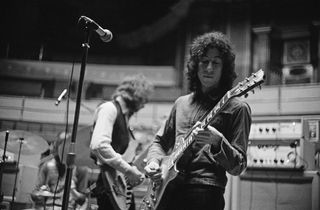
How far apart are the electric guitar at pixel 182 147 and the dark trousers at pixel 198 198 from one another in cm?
8

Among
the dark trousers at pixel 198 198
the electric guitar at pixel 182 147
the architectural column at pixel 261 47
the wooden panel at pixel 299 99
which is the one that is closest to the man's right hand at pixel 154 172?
the electric guitar at pixel 182 147

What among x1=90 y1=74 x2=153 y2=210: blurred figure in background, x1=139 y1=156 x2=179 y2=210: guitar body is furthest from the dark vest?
x1=139 y1=156 x2=179 y2=210: guitar body

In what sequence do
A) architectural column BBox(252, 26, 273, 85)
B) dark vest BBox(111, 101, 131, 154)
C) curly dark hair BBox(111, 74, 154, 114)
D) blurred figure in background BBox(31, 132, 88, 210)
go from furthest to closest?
architectural column BBox(252, 26, 273, 85) < blurred figure in background BBox(31, 132, 88, 210) < curly dark hair BBox(111, 74, 154, 114) < dark vest BBox(111, 101, 131, 154)

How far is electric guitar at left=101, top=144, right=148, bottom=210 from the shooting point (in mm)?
2592

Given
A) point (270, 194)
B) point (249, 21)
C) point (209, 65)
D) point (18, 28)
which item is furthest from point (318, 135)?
point (18, 28)

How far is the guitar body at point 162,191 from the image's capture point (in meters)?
1.87

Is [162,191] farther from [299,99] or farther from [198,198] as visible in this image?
[299,99]

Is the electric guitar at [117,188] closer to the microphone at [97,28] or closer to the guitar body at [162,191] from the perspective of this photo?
the guitar body at [162,191]

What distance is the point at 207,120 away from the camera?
1.82 metres

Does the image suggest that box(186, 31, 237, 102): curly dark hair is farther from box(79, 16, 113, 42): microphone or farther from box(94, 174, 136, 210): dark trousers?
box(94, 174, 136, 210): dark trousers

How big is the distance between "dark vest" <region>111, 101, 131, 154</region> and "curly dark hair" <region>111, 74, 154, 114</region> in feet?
0.36

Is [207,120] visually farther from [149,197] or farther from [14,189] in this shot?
[14,189]

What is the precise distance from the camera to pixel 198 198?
1.74 metres

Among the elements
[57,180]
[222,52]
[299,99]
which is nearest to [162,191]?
[222,52]
